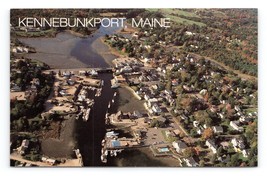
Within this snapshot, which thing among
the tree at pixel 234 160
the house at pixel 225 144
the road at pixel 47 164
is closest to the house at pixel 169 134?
the house at pixel 225 144

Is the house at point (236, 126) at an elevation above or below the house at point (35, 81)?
below

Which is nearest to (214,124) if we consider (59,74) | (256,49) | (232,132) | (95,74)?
(232,132)

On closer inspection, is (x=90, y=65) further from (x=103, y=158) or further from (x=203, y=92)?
(x=203, y=92)

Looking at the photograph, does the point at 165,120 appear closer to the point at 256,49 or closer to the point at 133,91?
the point at 133,91

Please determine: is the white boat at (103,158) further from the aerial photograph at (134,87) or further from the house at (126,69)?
the house at (126,69)

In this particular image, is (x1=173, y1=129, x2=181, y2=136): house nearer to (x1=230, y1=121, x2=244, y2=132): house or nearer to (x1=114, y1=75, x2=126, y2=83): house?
(x1=230, y1=121, x2=244, y2=132): house

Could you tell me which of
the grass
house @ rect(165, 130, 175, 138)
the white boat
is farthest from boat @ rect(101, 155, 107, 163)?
the grass

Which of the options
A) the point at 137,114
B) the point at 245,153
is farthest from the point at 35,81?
the point at 245,153
